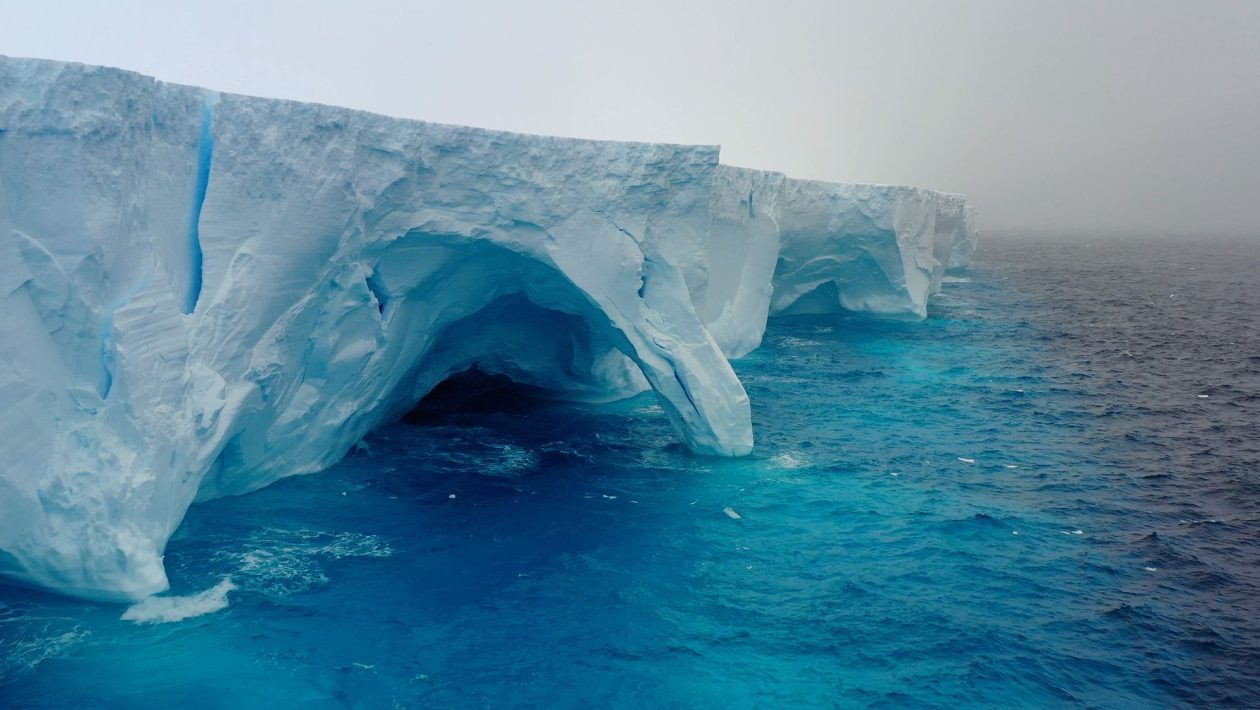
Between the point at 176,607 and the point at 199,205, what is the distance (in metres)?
4.84

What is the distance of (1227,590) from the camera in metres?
10.4

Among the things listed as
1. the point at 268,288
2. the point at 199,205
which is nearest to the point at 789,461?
the point at 268,288

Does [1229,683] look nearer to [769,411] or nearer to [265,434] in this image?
[769,411]

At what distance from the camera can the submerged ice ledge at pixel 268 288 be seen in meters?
8.68

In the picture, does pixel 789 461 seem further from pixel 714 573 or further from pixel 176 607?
pixel 176 607

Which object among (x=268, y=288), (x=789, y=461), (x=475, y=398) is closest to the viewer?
(x=268, y=288)

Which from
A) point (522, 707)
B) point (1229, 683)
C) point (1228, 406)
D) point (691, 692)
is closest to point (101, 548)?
point (522, 707)

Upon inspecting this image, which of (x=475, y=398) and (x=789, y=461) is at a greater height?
(x=475, y=398)

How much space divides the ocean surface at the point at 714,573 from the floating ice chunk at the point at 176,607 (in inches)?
1.3

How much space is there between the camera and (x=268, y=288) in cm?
1101

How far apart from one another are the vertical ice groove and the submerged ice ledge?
0.09 ft

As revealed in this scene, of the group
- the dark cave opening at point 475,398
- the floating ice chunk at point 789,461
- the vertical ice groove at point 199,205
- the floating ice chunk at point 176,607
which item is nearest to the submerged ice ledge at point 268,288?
the vertical ice groove at point 199,205

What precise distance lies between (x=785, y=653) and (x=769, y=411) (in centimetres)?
928

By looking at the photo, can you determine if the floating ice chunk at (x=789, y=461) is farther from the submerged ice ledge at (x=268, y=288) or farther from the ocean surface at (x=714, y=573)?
the submerged ice ledge at (x=268, y=288)
